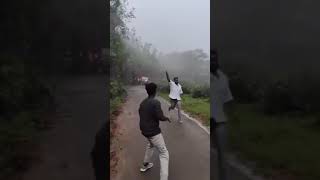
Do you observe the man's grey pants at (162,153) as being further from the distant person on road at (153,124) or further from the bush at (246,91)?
the bush at (246,91)

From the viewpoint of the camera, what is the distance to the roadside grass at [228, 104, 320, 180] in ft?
11.7

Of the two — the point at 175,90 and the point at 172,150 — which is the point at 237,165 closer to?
the point at 172,150

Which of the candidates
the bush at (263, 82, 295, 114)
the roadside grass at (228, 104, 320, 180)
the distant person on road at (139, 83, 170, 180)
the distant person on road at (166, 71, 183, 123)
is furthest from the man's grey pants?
the bush at (263, 82, 295, 114)

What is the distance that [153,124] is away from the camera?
142 inches

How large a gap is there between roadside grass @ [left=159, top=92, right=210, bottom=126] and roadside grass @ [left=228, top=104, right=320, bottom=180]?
0.64 ft

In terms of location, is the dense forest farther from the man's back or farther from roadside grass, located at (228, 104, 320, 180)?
roadside grass, located at (228, 104, 320, 180)

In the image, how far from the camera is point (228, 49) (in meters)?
3.60

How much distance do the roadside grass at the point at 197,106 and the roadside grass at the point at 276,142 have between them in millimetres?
196

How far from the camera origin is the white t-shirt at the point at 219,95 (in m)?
3.61

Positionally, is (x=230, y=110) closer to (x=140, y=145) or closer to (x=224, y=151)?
(x=224, y=151)

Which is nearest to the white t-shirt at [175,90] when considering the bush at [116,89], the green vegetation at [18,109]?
the bush at [116,89]

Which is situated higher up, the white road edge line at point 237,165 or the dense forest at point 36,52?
the dense forest at point 36,52

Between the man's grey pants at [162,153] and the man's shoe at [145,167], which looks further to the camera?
the man's shoe at [145,167]

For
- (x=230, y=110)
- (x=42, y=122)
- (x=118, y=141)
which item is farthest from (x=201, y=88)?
(x=42, y=122)
